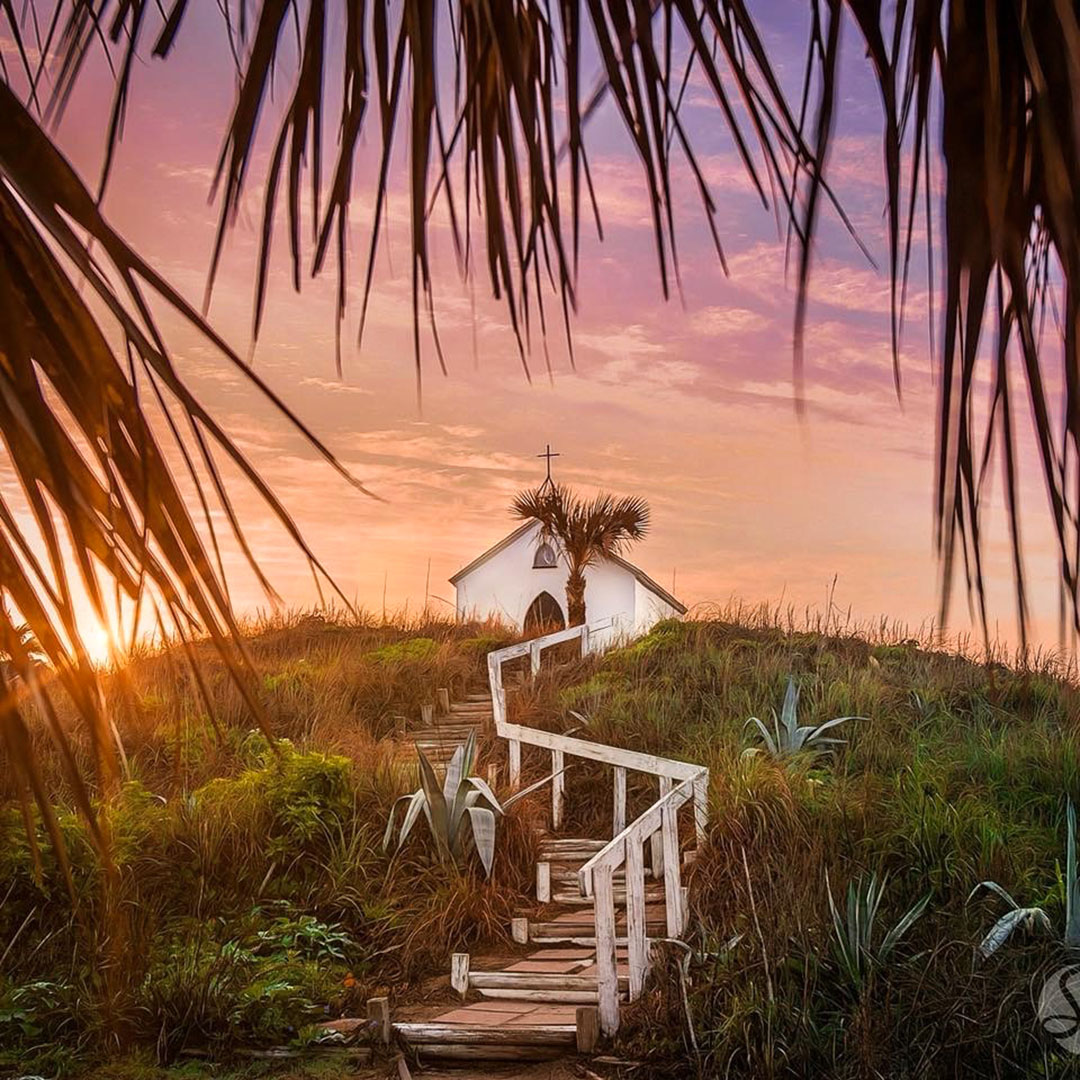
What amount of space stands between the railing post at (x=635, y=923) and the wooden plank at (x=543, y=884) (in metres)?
1.90

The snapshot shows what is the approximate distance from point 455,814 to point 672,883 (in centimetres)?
176

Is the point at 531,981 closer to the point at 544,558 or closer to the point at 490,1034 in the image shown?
the point at 490,1034

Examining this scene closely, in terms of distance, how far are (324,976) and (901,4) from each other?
624 centimetres

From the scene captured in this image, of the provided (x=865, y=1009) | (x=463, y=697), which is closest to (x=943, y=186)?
(x=865, y=1009)

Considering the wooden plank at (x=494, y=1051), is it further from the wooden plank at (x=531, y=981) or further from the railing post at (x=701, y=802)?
the railing post at (x=701, y=802)

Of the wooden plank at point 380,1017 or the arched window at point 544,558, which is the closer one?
the wooden plank at point 380,1017

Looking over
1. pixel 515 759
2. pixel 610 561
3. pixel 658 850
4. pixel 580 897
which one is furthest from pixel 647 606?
pixel 580 897

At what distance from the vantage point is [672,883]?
6406 mm

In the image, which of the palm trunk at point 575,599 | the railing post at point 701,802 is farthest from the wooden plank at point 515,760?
the palm trunk at point 575,599

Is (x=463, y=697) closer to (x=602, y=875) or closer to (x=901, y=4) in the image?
(x=602, y=875)

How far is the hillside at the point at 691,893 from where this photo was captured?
17.2 feet

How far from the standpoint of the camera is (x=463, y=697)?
1374cm

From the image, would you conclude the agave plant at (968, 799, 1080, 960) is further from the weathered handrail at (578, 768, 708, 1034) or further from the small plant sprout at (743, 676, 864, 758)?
the small plant sprout at (743, 676, 864, 758)

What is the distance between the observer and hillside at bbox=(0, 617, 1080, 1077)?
523 cm
